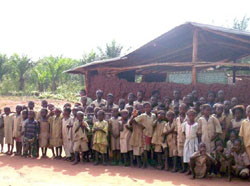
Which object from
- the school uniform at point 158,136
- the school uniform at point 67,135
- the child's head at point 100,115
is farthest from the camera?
the school uniform at point 67,135

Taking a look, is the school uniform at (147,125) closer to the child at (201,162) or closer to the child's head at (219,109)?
the child at (201,162)

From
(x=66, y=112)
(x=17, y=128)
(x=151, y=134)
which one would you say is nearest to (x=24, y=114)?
(x=17, y=128)

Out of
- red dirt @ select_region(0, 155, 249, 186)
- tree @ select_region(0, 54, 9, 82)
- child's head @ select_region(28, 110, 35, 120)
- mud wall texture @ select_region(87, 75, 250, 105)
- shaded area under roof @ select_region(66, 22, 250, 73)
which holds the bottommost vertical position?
red dirt @ select_region(0, 155, 249, 186)

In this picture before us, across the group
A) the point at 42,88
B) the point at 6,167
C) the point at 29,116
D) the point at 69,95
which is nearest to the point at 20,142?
the point at 29,116

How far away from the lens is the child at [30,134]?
730 cm

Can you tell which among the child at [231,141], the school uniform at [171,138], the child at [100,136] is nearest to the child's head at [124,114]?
the child at [100,136]

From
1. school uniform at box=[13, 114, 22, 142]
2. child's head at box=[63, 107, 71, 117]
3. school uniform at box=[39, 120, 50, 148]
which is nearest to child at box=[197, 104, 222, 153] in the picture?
child's head at box=[63, 107, 71, 117]

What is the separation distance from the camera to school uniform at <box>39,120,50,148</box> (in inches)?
289

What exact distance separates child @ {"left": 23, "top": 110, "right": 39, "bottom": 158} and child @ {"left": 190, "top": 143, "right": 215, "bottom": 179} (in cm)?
383

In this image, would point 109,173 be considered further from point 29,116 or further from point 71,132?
point 29,116

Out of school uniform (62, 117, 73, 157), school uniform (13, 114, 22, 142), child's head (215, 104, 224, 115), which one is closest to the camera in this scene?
child's head (215, 104, 224, 115)

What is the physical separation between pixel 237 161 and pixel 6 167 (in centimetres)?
461

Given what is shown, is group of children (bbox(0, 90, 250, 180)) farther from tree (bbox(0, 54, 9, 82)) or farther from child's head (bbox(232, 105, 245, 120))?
tree (bbox(0, 54, 9, 82))

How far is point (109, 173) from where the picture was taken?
233 inches
